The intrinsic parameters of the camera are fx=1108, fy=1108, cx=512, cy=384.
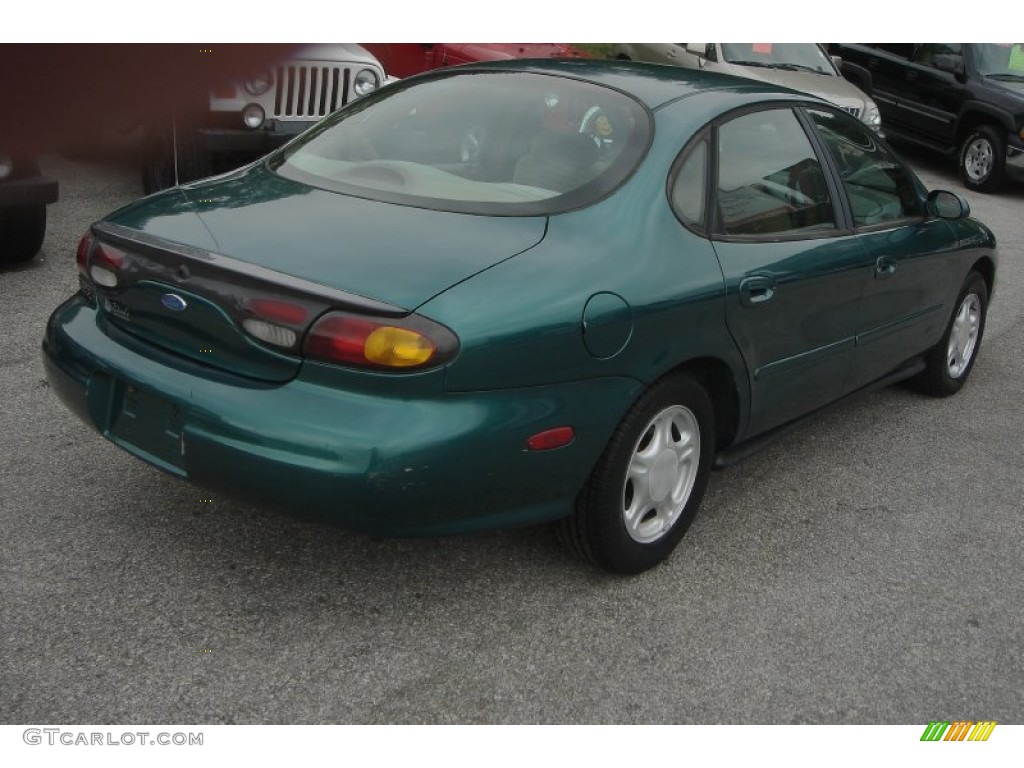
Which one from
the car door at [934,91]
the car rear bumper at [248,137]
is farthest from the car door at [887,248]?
the car door at [934,91]

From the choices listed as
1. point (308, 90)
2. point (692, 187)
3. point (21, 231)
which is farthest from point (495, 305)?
point (308, 90)

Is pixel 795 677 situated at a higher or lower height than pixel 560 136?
lower

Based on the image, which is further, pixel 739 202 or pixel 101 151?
pixel 101 151

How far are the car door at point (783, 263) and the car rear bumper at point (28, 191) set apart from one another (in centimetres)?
376

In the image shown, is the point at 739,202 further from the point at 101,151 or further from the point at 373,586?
the point at 101,151

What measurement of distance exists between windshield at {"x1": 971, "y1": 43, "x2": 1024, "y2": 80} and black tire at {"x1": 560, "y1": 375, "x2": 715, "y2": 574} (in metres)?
10.2

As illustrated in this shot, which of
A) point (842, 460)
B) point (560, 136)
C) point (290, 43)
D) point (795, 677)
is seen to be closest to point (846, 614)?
point (795, 677)

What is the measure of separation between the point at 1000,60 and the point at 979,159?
3.88 feet

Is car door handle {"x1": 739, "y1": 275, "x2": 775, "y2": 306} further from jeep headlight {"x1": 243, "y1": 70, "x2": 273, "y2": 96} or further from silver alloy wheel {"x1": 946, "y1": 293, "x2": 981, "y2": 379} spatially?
jeep headlight {"x1": 243, "y1": 70, "x2": 273, "y2": 96}

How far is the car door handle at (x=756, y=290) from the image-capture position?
136 inches

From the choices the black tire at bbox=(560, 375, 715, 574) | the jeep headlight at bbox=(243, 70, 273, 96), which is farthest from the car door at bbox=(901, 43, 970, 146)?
the black tire at bbox=(560, 375, 715, 574)

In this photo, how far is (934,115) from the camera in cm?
1218

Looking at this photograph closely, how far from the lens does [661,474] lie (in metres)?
3.34

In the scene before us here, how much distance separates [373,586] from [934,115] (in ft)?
35.7
